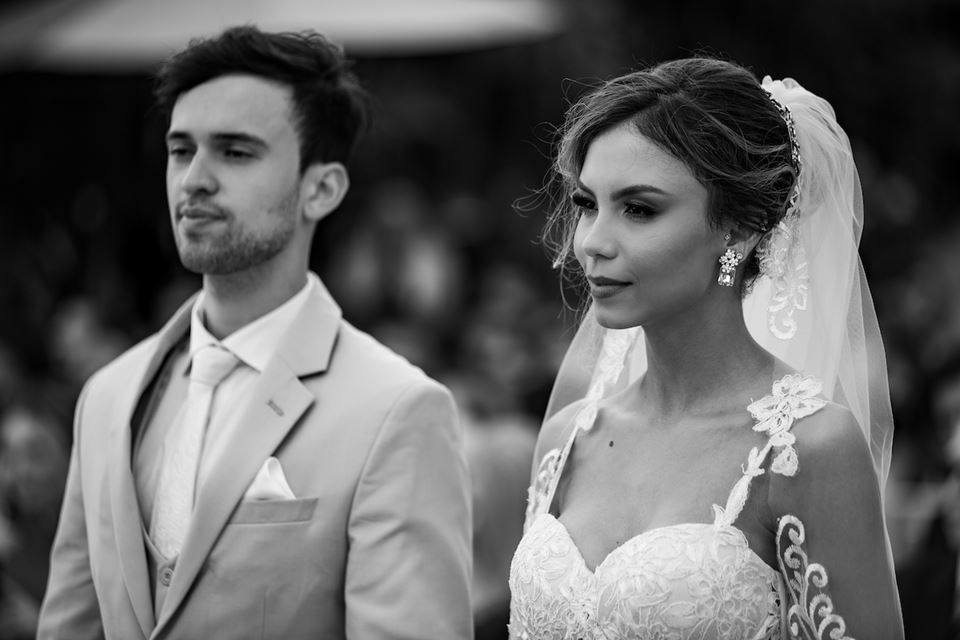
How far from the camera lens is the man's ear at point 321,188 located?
4.08 meters

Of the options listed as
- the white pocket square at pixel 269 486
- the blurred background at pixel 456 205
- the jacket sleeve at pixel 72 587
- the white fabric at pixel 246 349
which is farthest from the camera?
the blurred background at pixel 456 205

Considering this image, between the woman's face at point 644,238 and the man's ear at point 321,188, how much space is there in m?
1.18

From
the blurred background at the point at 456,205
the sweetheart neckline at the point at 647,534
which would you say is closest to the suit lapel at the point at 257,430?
the sweetheart neckline at the point at 647,534

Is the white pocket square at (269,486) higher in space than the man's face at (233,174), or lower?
lower

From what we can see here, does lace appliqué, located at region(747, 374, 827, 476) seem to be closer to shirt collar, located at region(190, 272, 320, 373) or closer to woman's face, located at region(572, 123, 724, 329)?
woman's face, located at region(572, 123, 724, 329)

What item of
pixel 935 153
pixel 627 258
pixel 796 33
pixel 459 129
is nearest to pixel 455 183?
pixel 459 129

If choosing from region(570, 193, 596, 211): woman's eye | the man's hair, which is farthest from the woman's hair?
the man's hair

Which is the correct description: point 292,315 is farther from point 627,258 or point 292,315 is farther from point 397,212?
point 397,212

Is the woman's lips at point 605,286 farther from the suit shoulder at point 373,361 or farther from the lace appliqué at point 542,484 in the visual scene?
the suit shoulder at point 373,361

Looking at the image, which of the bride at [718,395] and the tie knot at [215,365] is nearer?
the bride at [718,395]

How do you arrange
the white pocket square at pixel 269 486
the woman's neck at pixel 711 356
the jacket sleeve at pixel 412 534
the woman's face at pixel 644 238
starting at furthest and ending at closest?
1. the white pocket square at pixel 269 486
2. the jacket sleeve at pixel 412 534
3. the woman's neck at pixel 711 356
4. the woman's face at pixel 644 238

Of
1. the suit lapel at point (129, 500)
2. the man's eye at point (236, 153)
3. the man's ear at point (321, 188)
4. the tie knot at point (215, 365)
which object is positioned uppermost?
the man's eye at point (236, 153)

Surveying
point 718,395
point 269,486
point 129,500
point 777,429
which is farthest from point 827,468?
point 129,500

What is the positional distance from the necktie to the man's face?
0.27 metres
